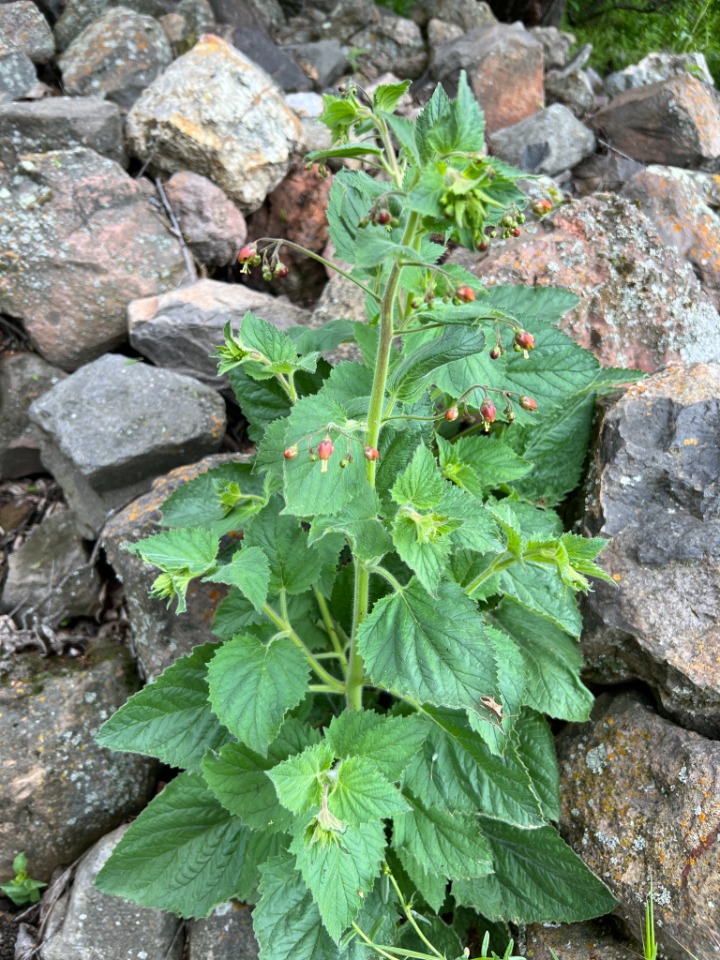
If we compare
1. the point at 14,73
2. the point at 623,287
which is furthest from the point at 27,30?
the point at 623,287

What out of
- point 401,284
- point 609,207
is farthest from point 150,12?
point 401,284

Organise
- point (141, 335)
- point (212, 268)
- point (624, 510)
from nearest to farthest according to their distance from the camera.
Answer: point (624, 510), point (141, 335), point (212, 268)

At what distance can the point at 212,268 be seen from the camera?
4008mm

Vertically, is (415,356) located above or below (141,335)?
above

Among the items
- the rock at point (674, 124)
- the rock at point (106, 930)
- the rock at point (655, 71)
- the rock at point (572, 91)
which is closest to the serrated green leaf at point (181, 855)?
the rock at point (106, 930)

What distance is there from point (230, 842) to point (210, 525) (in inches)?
42.3

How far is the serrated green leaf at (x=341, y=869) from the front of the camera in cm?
171

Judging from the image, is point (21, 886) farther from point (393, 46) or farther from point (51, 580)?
point (393, 46)

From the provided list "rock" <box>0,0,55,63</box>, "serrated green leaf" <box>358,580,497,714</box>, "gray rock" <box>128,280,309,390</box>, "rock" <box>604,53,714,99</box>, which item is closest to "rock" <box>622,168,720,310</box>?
"gray rock" <box>128,280,309,390</box>

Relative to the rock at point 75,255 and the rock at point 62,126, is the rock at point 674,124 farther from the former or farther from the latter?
the rock at point 62,126

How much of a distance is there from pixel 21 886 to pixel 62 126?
3.58 metres

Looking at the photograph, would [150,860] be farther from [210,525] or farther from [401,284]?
[401,284]

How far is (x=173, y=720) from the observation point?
232cm

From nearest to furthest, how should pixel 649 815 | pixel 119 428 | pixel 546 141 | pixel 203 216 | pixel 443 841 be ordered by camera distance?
pixel 443 841 < pixel 649 815 < pixel 119 428 < pixel 203 216 < pixel 546 141
